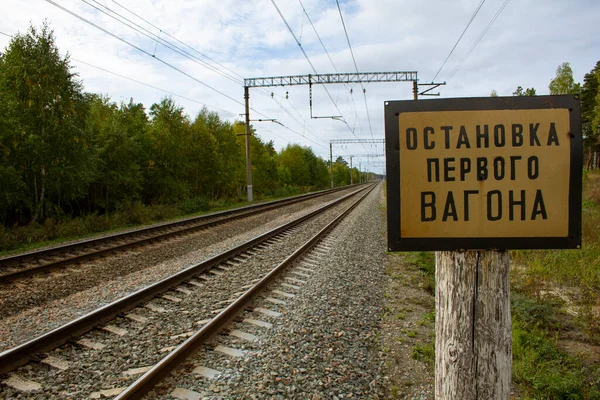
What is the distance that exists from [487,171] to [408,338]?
3.56m

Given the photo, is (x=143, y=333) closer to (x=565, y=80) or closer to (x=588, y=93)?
(x=565, y=80)

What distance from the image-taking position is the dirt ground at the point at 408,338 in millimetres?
3457

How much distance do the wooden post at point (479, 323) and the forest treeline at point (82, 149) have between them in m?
15.7

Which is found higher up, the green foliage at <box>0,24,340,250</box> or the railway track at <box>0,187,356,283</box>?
the green foliage at <box>0,24,340,250</box>

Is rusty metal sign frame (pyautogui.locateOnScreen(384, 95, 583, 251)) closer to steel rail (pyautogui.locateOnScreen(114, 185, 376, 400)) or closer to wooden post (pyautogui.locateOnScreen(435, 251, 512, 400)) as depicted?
wooden post (pyautogui.locateOnScreen(435, 251, 512, 400))

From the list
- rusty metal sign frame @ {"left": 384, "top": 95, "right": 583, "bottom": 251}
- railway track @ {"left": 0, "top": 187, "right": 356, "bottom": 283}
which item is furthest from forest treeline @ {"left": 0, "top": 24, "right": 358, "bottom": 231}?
rusty metal sign frame @ {"left": 384, "top": 95, "right": 583, "bottom": 251}

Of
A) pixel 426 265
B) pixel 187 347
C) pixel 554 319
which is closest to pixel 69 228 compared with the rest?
pixel 187 347

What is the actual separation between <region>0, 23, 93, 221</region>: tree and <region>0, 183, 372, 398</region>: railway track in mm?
11142

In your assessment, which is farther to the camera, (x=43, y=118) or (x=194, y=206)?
(x=194, y=206)

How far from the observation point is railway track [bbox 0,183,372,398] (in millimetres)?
3383

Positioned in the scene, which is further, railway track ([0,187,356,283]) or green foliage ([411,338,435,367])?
railway track ([0,187,356,283])

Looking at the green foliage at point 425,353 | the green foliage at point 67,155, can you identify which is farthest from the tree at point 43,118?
the green foliage at point 425,353

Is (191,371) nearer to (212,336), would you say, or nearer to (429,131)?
(212,336)

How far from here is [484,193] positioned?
1501mm
